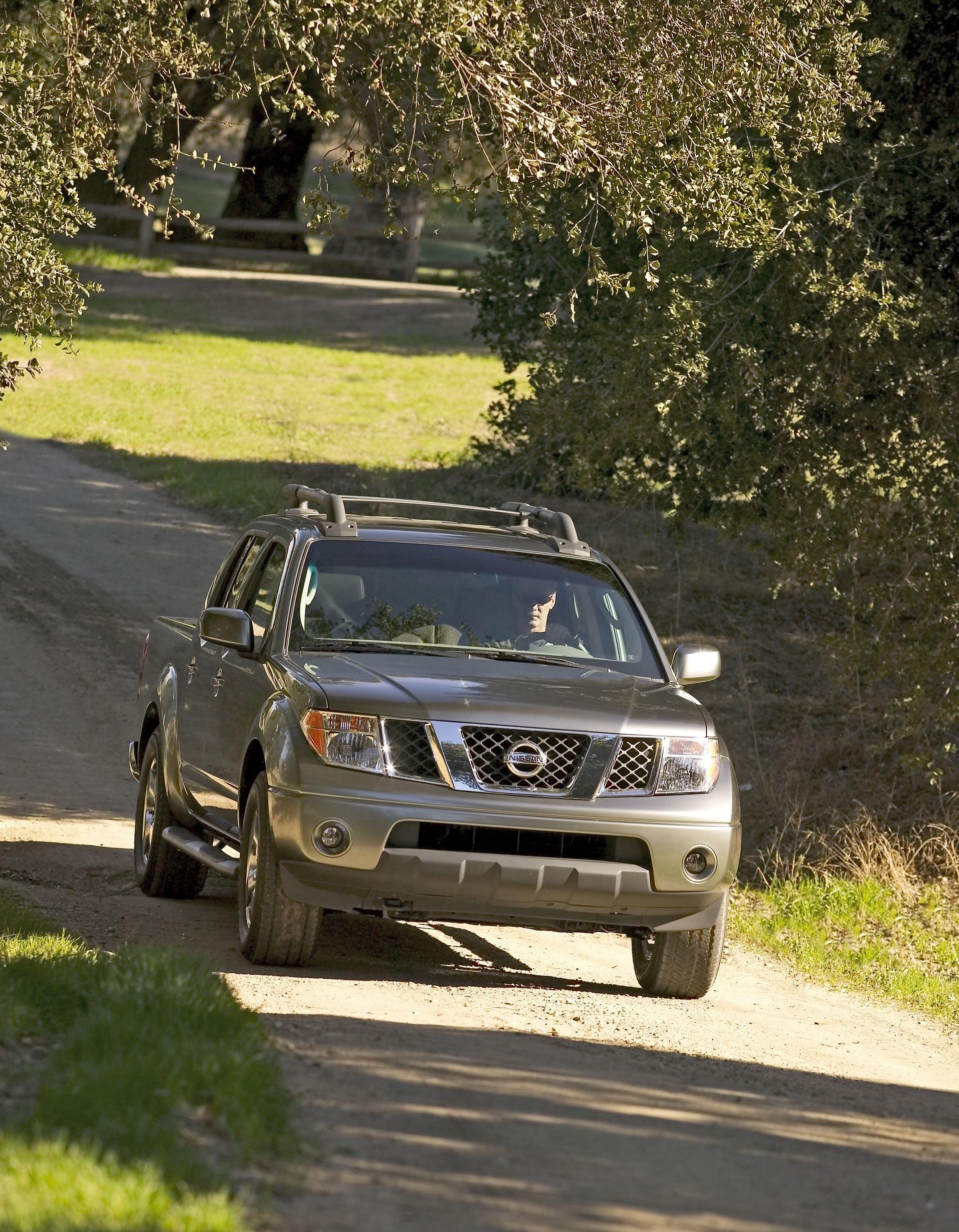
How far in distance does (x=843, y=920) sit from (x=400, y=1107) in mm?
5718

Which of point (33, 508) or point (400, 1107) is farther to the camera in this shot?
point (33, 508)

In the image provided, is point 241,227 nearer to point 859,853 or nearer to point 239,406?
point 239,406

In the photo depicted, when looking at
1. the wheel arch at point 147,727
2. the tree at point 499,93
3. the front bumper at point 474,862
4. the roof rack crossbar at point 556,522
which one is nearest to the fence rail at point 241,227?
the tree at point 499,93

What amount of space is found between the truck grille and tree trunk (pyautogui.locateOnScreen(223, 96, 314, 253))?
3575 centimetres

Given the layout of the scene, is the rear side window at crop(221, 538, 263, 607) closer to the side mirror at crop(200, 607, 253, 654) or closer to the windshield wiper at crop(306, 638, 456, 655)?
the side mirror at crop(200, 607, 253, 654)

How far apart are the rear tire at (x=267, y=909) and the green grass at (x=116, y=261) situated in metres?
31.5

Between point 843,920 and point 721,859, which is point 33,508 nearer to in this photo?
point 843,920

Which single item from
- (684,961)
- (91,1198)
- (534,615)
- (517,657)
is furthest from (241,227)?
(91,1198)

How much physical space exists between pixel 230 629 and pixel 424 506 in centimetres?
155

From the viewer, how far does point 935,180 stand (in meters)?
11.2

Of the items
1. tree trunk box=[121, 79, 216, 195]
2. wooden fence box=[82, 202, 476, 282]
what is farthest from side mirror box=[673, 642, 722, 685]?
wooden fence box=[82, 202, 476, 282]

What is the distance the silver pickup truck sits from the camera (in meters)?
6.82

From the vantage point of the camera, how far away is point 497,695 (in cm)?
701

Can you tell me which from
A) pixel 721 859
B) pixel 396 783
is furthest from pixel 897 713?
pixel 396 783
